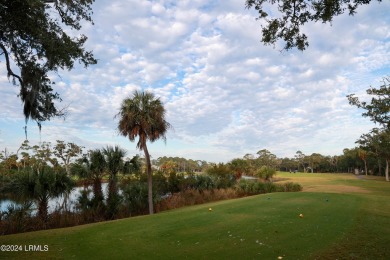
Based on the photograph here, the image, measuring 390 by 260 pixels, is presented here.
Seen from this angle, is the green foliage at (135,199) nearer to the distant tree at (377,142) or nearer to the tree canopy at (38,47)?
the tree canopy at (38,47)

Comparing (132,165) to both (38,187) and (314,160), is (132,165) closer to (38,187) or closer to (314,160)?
(38,187)

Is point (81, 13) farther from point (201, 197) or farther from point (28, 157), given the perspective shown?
point (28, 157)

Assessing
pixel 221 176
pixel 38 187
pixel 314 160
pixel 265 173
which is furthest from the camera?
pixel 314 160

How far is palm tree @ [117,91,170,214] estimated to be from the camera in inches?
770

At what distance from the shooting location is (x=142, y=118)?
64.0 feet

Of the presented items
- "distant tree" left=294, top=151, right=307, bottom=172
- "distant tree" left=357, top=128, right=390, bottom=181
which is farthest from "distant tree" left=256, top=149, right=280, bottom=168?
"distant tree" left=357, top=128, right=390, bottom=181

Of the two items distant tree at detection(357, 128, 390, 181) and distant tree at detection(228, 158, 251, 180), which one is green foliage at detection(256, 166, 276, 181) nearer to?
distant tree at detection(228, 158, 251, 180)

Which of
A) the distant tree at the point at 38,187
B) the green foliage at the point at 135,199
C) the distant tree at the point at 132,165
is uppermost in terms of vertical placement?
the distant tree at the point at 132,165

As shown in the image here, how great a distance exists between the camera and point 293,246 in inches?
310

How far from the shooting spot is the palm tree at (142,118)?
19547 mm

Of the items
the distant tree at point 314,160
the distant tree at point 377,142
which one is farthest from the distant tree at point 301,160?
the distant tree at point 377,142

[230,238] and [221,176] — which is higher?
[221,176]

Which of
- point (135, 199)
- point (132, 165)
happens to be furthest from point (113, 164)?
point (135, 199)

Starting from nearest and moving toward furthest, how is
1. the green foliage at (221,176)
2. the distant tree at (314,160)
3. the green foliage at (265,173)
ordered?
the green foliage at (221,176)
the green foliage at (265,173)
the distant tree at (314,160)
